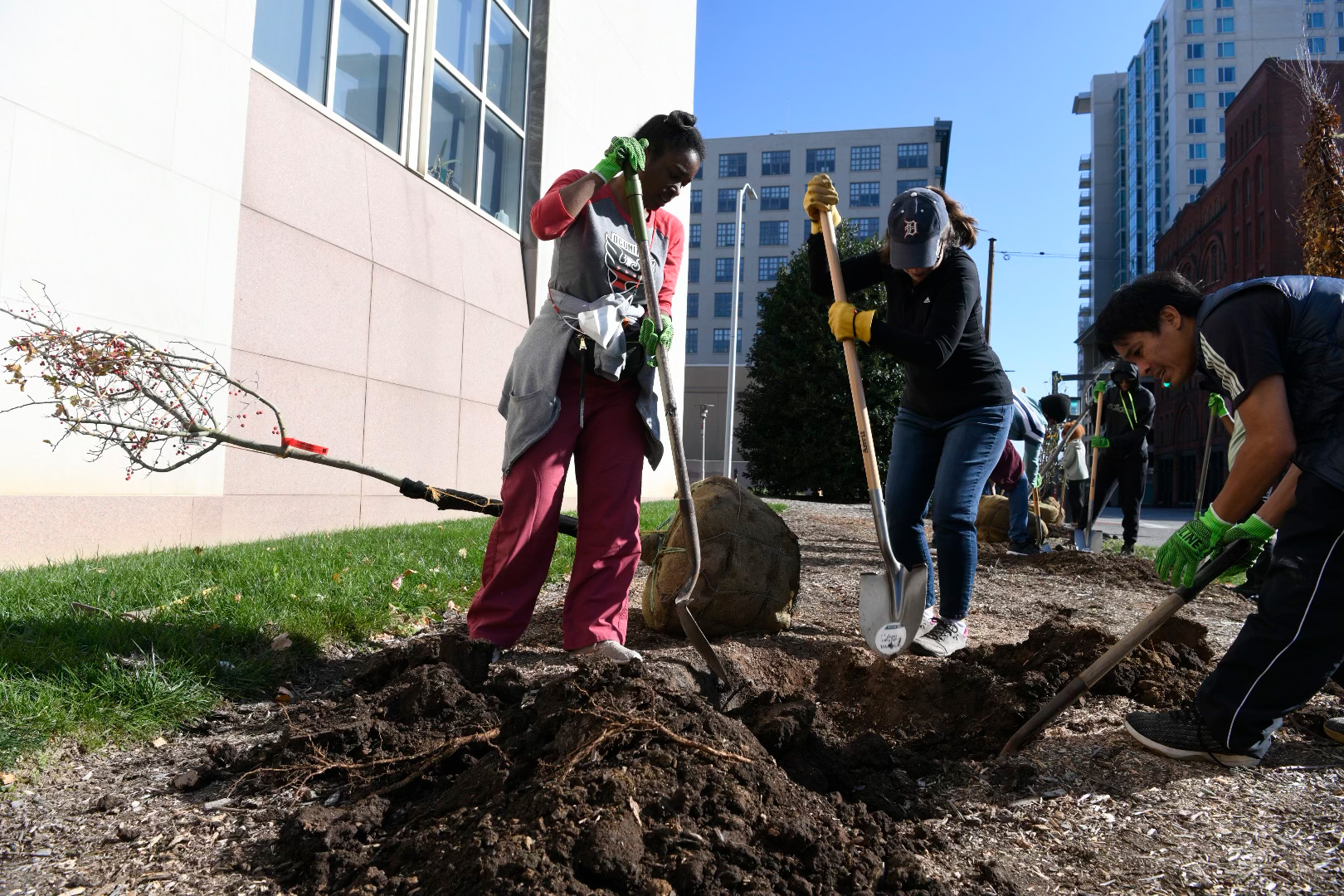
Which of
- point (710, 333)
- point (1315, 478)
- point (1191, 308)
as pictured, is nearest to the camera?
point (1315, 478)

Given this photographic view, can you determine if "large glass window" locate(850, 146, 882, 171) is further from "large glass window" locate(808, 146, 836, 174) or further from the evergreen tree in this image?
the evergreen tree

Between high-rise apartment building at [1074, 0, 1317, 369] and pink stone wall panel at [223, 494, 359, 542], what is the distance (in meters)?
70.6

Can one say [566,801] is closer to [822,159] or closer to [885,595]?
[885,595]

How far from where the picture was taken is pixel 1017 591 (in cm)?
568

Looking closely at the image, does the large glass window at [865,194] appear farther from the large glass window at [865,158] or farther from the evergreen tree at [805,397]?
the evergreen tree at [805,397]

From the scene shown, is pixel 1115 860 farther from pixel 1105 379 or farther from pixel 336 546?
pixel 1105 379

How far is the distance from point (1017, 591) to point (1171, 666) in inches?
104

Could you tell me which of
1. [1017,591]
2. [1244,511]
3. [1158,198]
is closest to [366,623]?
[1244,511]

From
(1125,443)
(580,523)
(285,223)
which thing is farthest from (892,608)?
(1125,443)

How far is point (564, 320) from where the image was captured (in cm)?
298

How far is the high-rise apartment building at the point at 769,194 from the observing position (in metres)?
69.3

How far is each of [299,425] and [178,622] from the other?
3.54 m

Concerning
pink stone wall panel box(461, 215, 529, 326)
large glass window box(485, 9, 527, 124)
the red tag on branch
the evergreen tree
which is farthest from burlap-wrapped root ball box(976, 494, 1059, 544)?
the evergreen tree

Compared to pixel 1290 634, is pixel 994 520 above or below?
above
